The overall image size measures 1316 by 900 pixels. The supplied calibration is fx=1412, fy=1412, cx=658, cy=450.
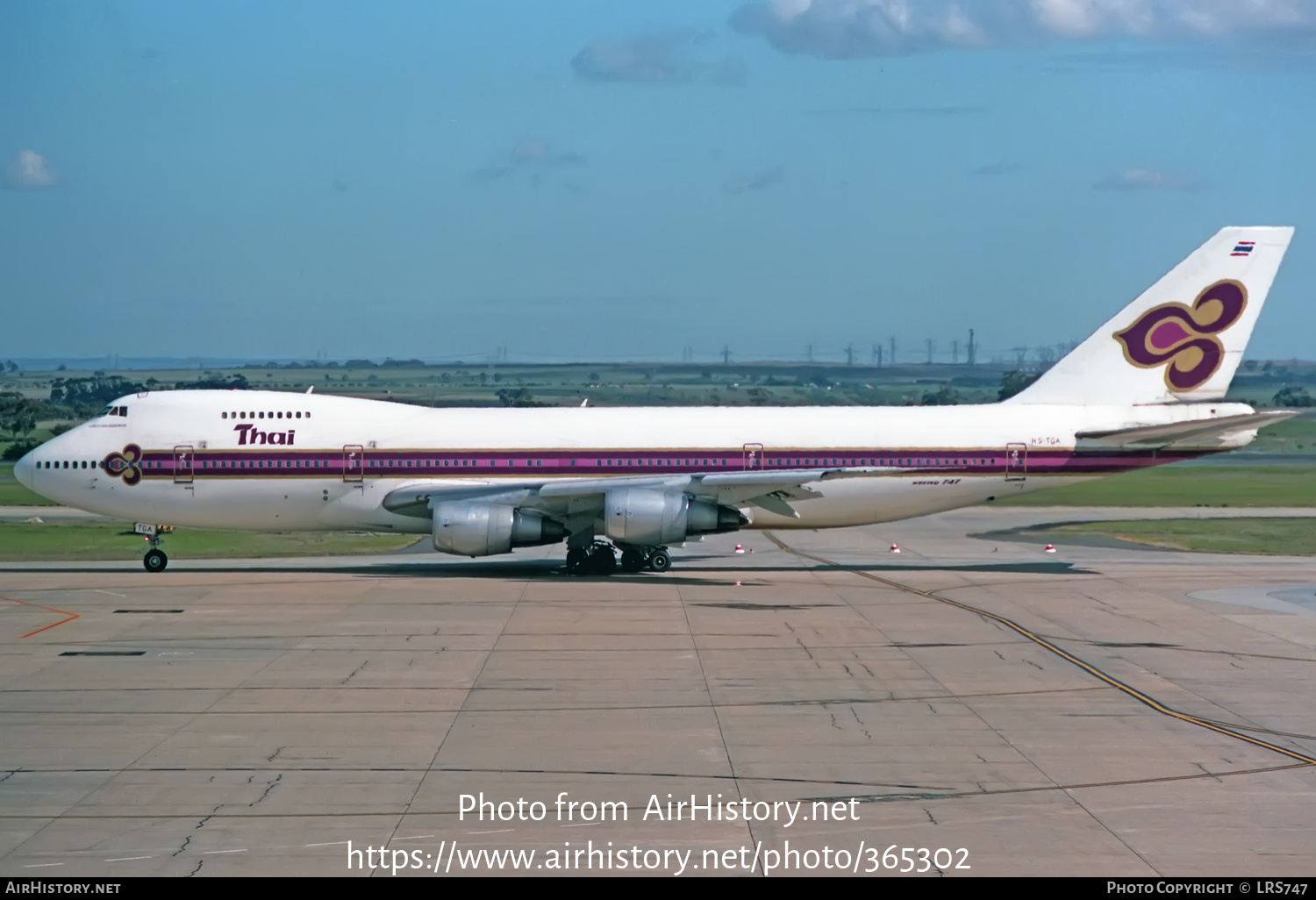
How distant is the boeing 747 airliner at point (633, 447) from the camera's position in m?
34.7

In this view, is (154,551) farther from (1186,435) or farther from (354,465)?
(1186,435)

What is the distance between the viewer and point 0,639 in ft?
80.2

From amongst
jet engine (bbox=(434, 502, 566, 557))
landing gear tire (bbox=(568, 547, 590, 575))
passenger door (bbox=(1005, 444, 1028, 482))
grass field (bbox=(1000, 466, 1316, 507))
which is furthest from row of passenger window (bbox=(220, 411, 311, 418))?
grass field (bbox=(1000, 466, 1316, 507))

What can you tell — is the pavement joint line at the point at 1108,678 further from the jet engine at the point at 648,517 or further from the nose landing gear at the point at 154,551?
the nose landing gear at the point at 154,551

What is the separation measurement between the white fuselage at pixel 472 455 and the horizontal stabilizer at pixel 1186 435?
0.26 m

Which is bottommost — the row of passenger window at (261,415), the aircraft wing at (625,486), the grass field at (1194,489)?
the grass field at (1194,489)

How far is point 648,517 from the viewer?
32.2m

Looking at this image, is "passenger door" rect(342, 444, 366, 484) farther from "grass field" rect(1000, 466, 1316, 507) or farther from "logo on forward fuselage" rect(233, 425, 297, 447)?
"grass field" rect(1000, 466, 1316, 507)

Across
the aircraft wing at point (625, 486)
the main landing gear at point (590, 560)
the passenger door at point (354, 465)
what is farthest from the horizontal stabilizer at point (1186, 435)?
the passenger door at point (354, 465)

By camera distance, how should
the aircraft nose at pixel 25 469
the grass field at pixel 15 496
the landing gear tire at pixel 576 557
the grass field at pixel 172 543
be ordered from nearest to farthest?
the landing gear tire at pixel 576 557, the aircraft nose at pixel 25 469, the grass field at pixel 172 543, the grass field at pixel 15 496

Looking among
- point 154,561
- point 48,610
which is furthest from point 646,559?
point 48,610

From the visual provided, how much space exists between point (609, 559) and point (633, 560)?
655mm
